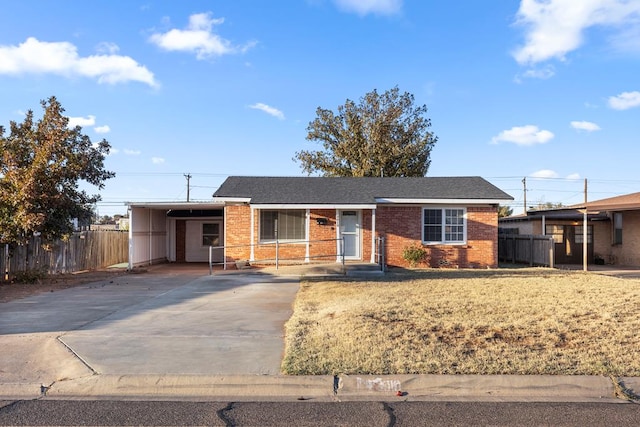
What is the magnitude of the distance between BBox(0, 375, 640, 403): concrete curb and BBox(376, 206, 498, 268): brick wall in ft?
44.8

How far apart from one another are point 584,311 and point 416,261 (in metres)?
9.95

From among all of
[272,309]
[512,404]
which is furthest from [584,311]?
[272,309]

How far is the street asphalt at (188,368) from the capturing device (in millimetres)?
5324

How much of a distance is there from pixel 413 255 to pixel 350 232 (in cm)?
251

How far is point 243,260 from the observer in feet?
60.9

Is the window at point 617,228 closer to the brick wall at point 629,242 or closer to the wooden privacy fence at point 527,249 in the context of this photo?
the brick wall at point 629,242

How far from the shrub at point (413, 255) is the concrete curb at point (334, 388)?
521 inches

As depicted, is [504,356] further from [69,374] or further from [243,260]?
[243,260]

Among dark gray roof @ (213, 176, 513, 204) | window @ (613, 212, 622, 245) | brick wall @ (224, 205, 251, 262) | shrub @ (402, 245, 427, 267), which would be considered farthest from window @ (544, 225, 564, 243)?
brick wall @ (224, 205, 251, 262)

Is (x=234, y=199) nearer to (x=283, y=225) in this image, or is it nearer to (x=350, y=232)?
(x=283, y=225)

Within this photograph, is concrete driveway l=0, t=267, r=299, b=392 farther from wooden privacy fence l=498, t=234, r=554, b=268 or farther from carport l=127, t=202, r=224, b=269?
wooden privacy fence l=498, t=234, r=554, b=268

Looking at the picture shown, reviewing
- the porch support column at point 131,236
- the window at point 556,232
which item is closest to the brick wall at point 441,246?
the window at point 556,232

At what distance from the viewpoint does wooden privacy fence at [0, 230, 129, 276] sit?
14820 mm

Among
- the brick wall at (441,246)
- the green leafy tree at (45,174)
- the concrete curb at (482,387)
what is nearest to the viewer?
the concrete curb at (482,387)
